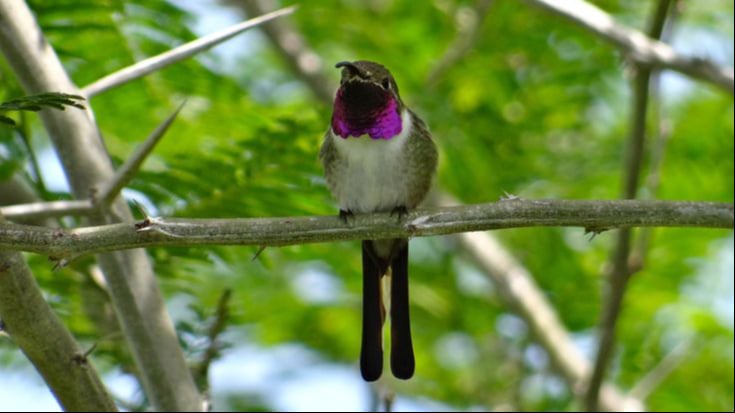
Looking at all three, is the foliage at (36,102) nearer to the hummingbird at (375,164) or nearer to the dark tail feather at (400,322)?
the hummingbird at (375,164)

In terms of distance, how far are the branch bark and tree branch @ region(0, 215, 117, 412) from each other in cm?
30

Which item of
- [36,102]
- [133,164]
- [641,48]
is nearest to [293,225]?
[133,164]

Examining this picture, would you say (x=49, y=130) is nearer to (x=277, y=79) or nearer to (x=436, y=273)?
(x=436, y=273)

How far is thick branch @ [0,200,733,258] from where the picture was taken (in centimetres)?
350

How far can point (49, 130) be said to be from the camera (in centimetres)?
474

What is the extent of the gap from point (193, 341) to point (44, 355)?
4.71 feet

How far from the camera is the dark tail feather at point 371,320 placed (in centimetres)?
562

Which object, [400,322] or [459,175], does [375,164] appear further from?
[459,175]

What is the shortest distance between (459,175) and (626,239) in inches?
104

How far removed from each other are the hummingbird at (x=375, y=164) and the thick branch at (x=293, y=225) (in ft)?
6.13

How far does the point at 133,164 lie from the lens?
4016 millimetres

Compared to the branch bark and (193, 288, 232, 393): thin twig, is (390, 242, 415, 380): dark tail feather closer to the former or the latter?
(193, 288, 232, 393): thin twig

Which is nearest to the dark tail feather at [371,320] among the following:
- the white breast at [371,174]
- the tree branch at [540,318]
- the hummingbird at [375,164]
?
the hummingbird at [375,164]

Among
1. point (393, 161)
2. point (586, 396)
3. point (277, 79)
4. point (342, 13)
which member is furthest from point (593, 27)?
point (277, 79)
